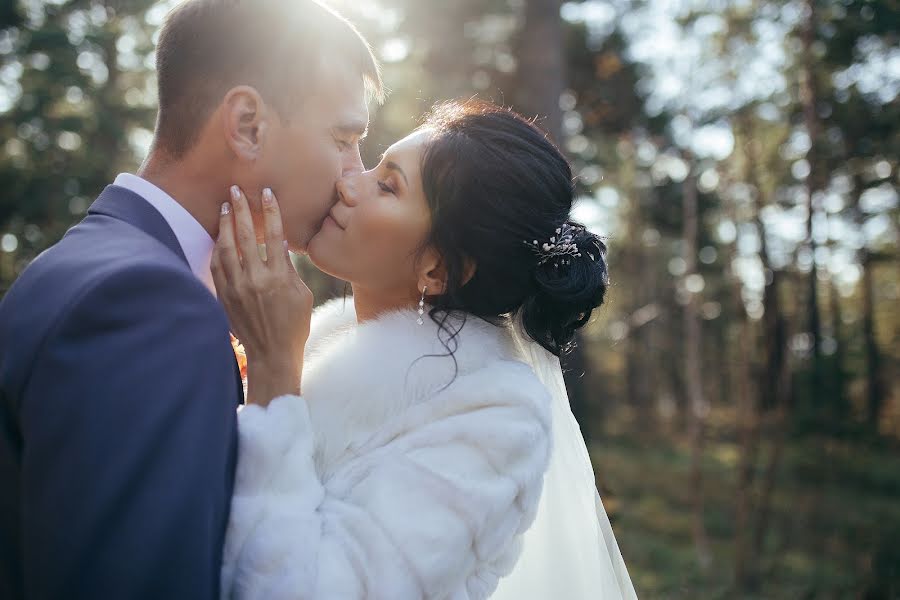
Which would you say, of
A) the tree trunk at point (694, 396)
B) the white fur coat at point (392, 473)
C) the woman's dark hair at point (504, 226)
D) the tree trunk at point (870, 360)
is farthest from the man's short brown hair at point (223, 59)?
the tree trunk at point (870, 360)

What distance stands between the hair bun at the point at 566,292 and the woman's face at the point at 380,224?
43 cm

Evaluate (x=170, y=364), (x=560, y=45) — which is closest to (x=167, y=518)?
(x=170, y=364)

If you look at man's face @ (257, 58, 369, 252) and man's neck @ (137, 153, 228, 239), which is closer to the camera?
man's neck @ (137, 153, 228, 239)

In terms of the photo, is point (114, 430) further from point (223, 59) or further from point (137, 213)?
point (223, 59)

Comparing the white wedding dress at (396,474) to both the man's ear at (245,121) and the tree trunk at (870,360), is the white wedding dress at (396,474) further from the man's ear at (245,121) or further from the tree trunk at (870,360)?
the tree trunk at (870,360)

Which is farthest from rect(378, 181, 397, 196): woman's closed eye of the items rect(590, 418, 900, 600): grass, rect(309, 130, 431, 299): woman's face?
rect(590, 418, 900, 600): grass

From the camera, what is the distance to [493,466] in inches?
86.9

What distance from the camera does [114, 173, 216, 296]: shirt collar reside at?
2.25 metres

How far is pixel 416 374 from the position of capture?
2426 mm

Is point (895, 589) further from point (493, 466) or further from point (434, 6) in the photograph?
point (434, 6)

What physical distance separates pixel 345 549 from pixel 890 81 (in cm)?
1527

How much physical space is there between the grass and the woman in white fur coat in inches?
121

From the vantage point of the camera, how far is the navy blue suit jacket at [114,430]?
1567 millimetres

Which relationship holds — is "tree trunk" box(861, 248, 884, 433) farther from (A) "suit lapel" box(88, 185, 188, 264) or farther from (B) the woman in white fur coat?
(A) "suit lapel" box(88, 185, 188, 264)
